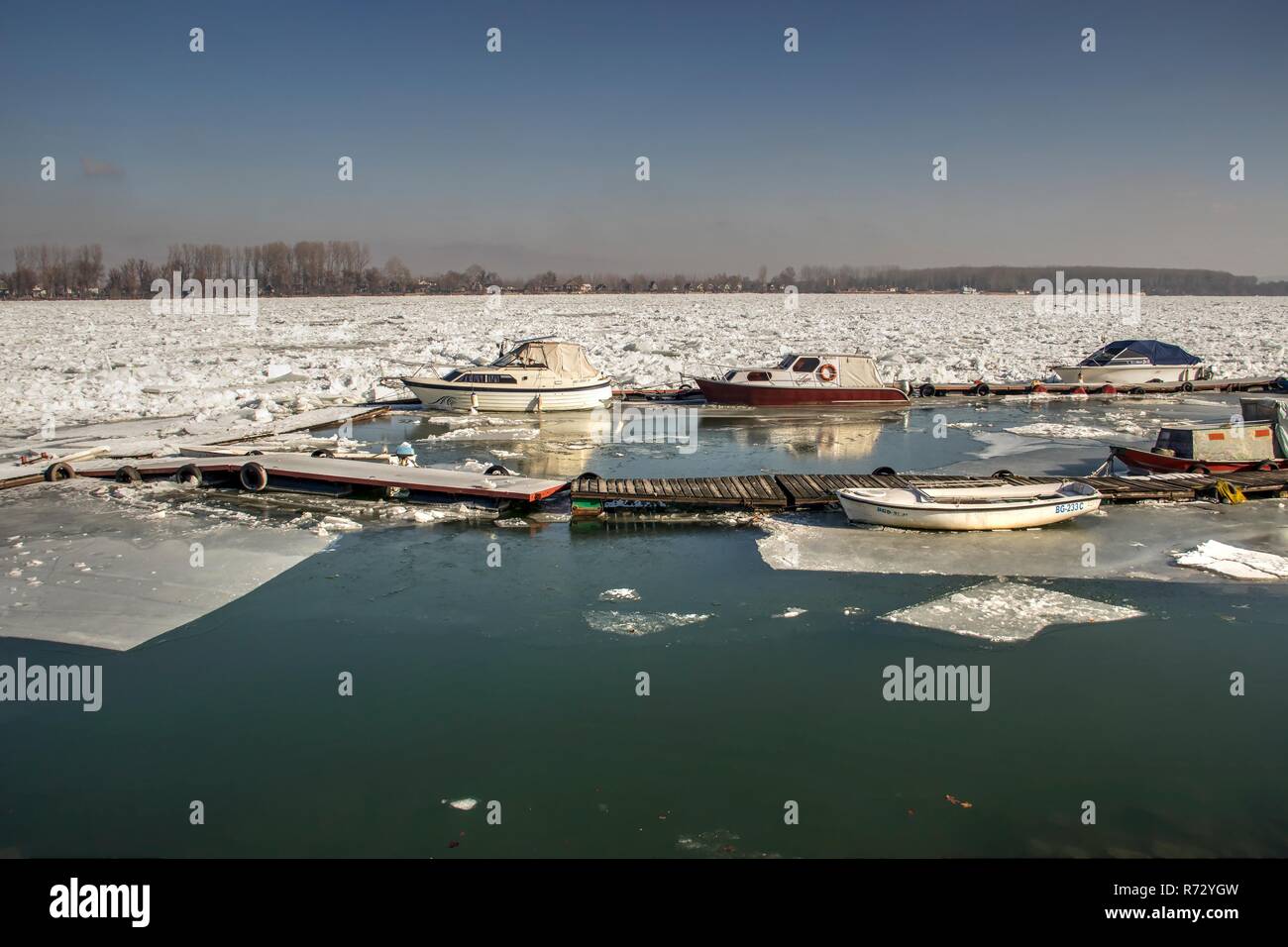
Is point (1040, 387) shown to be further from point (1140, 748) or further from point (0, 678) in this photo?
point (0, 678)

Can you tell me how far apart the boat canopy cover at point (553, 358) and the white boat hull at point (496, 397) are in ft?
2.00

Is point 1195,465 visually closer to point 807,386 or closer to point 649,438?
point 649,438

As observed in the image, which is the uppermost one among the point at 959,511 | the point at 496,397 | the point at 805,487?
the point at 496,397

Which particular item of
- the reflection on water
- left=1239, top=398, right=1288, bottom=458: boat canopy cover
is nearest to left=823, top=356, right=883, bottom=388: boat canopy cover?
the reflection on water

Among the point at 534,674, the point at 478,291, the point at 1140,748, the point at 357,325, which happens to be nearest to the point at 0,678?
the point at 534,674

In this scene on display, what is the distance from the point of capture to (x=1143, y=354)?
99.9 ft

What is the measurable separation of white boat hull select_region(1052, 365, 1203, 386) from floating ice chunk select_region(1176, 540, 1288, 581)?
18.8m

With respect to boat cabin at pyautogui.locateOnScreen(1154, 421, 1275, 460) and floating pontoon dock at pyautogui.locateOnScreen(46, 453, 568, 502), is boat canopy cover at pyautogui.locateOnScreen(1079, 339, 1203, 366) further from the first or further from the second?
floating pontoon dock at pyautogui.locateOnScreen(46, 453, 568, 502)

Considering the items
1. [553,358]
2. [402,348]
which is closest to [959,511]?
[553,358]

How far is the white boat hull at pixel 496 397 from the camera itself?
2520 cm

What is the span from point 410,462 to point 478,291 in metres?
120

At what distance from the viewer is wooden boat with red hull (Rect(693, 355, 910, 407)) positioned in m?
26.8

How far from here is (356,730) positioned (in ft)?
26.1

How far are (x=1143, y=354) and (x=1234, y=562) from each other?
20941 millimetres
